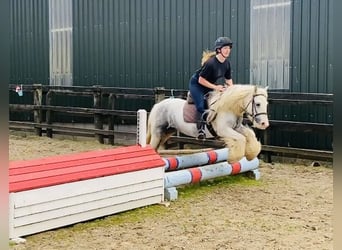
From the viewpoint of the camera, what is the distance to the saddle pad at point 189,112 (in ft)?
19.9

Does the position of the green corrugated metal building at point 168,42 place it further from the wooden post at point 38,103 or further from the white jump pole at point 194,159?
the white jump pole at point 194,159

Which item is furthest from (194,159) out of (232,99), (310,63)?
(310,63)

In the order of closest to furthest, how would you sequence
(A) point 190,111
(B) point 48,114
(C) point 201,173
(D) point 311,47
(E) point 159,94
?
(C) point 201,173
(A) point 190,111
(D) point 311,47
(E) point 159,94
(B) point 48,114

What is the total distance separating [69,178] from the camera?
4434 millimetres

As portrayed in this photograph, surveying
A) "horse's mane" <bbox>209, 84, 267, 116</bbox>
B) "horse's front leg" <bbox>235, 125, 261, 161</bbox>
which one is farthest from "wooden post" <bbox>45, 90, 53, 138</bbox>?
"horse's front leg" <bbox>235, 125, 261, 161</bbox>

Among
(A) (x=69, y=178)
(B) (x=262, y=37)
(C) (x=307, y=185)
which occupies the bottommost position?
(C) (x=307, y=185)

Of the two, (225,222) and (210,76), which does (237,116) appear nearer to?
(210,76)

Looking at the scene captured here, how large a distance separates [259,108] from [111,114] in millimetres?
4809

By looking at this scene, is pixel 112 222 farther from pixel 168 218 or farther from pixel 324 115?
pixel 324 115

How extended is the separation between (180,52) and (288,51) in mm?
2158

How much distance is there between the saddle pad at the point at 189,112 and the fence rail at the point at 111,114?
187 cm

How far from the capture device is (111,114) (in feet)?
32.3

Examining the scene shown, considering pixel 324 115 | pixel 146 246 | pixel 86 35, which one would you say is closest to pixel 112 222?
pixel 146 246

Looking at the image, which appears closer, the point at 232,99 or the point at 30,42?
the point at 232,99
